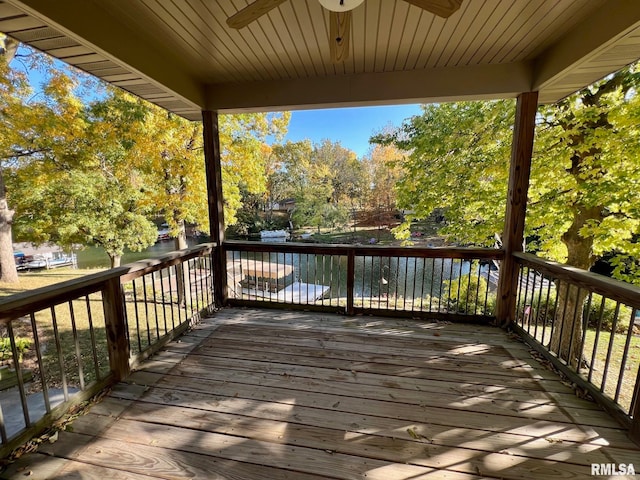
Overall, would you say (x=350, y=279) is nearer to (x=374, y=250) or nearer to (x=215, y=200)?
(x=374, y=250)

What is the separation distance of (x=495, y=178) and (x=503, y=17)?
134 inches

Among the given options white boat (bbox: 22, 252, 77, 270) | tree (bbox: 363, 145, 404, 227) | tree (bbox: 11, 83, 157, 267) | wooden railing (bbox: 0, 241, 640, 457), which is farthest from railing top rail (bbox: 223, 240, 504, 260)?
white boat (bbox: 22, 252, 77, 270)

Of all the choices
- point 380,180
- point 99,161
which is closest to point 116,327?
point 99,161

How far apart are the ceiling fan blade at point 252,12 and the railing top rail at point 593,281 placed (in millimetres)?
2517

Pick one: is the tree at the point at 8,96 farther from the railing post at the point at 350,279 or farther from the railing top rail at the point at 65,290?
the railing post at the point at 350,279

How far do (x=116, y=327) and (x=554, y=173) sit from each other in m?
5.89

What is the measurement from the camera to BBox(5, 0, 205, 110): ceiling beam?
1672 millimetres

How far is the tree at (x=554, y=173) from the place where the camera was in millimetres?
3947

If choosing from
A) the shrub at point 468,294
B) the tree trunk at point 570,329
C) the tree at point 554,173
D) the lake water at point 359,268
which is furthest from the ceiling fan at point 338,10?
the lake water at point 359,268

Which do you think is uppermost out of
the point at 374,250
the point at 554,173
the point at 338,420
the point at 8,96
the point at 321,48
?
the point at 8,96

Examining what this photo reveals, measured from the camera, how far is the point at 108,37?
2033 millimetres

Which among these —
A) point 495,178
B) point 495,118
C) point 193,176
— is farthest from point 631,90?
point 193,176

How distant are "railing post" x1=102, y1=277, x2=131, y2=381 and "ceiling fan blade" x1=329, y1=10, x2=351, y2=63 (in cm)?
232

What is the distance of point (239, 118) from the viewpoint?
7227mm
